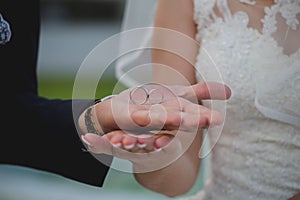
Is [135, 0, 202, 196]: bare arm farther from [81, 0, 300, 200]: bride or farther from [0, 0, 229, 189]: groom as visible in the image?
[0, 0, 229, 189]: groom

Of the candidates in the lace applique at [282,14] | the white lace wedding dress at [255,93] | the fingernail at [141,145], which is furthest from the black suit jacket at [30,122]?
the lace applique at [282,14]

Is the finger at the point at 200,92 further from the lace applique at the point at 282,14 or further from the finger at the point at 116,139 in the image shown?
the lace applique at the point at 282,14

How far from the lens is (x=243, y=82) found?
1015 millimetres

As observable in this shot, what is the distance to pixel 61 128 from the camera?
0.85 m

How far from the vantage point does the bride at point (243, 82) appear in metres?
1.00

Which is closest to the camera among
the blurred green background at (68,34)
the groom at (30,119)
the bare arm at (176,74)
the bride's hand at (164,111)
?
the bride's hand at (164,111)

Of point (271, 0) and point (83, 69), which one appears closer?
point (83, 69)

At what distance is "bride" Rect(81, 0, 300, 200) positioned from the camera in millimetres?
998

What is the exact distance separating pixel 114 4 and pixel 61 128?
488cm

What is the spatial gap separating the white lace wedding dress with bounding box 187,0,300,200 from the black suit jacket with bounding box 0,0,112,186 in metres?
0.26

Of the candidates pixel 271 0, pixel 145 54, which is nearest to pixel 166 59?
pixel 145 54

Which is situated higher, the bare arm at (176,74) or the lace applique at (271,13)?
the lace applique at (271,13)

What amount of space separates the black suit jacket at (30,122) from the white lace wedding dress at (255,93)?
0.26m

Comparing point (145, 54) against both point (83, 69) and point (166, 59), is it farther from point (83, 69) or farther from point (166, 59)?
point (83, 69)
